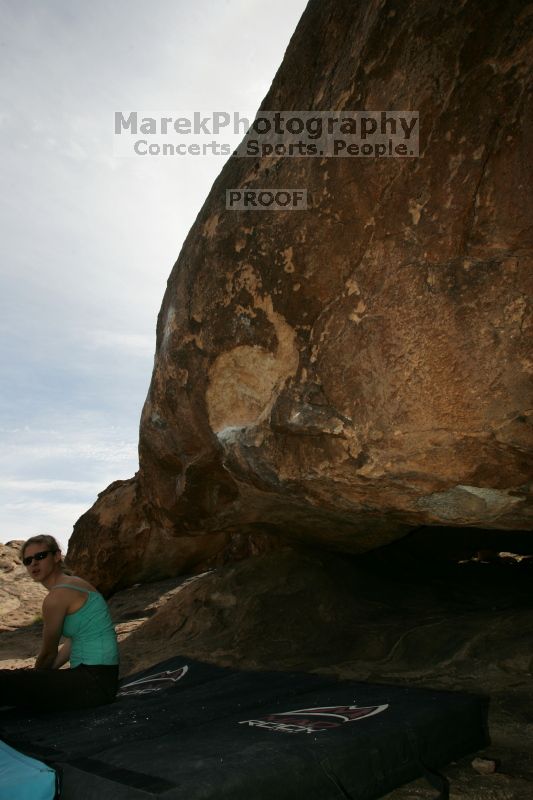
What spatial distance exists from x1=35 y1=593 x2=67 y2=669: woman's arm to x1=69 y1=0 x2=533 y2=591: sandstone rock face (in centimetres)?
124

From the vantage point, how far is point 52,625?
3.08 metres

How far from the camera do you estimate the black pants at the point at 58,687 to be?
9.49 feet


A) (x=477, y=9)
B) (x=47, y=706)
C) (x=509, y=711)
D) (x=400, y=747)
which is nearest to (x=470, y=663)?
(x=509, y=711)

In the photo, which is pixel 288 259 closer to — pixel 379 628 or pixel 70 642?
pixel 70 642

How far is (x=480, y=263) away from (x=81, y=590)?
2.45 m

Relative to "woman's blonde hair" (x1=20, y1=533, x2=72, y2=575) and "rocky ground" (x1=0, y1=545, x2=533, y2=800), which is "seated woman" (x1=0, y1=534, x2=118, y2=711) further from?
"rocky ground" (x1=0, y1=545, x2=533, y2=800)

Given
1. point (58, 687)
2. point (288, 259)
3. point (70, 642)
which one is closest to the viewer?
point (58, 687)

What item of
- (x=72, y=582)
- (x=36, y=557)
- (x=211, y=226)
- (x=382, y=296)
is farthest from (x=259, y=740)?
(x=211, y=226)

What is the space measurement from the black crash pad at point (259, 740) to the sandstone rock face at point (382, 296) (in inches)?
41.8

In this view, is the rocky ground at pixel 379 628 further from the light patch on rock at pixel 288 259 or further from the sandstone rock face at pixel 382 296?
the light patch on rock at pixel 288 259

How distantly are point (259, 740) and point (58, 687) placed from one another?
1.33m

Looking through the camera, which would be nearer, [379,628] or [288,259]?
[288,259]

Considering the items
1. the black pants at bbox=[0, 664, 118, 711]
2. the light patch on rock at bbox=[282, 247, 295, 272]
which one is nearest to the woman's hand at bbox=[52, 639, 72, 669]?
the black pants at bbox=[0, 664, 118, 711]

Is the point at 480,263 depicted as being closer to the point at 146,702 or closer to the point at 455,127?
the point at 455,127
